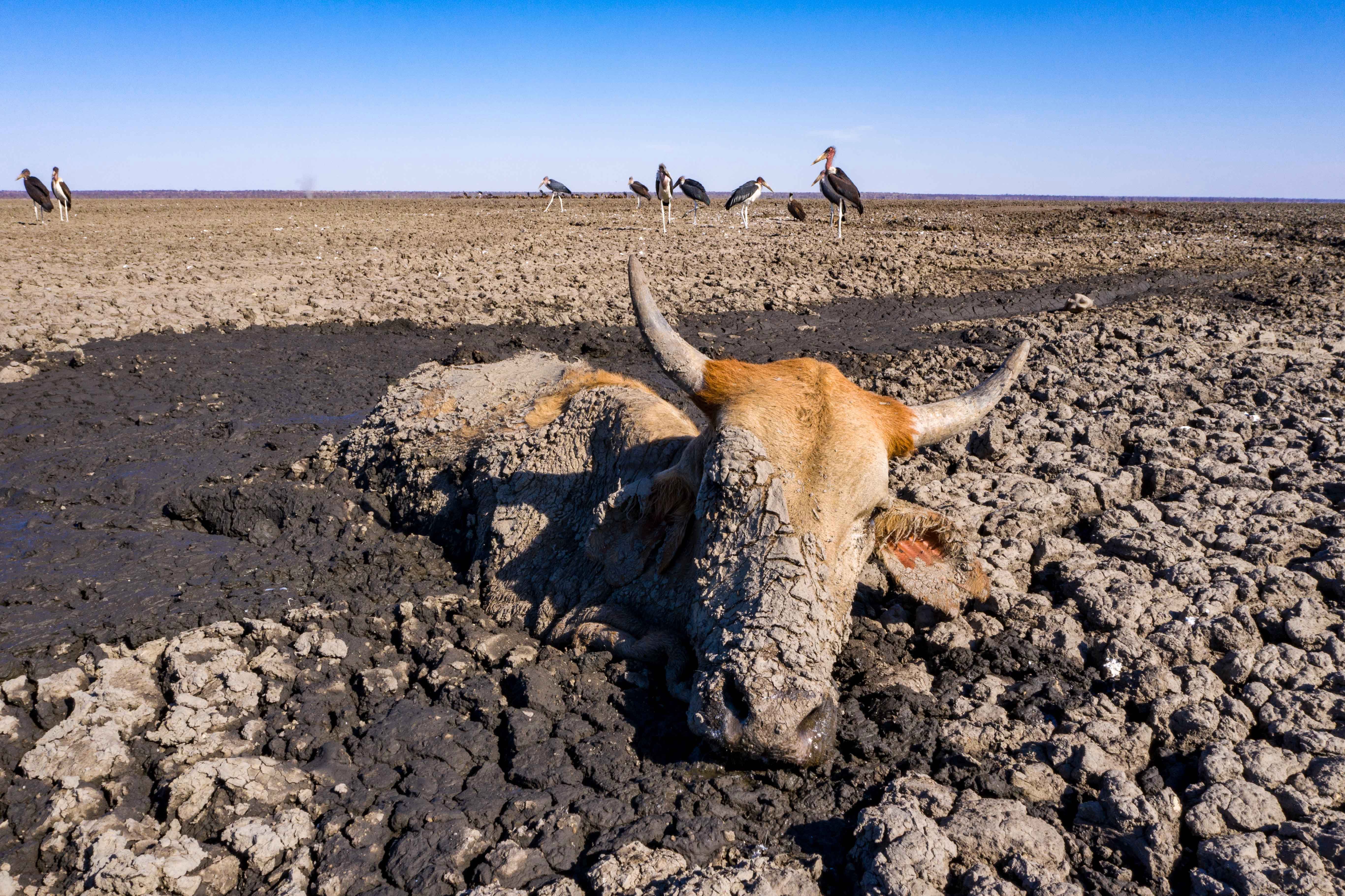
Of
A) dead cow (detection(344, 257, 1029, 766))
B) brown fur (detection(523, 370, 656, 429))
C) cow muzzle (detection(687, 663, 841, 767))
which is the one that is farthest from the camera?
brown fur (detection(523, 370, 656, 429))

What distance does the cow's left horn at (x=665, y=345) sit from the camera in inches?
155

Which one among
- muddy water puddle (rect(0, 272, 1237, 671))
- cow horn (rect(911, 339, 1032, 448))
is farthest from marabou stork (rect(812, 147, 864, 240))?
cow horn (rect(911, 339, 1032, 448))

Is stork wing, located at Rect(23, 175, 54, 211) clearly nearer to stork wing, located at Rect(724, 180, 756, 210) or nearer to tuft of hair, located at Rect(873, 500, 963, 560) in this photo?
stork wing, located at Rect(724, 180, 756, 210)

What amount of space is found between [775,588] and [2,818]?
289 centimetres

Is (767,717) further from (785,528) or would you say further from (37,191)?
(37,191)

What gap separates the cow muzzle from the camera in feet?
9.00

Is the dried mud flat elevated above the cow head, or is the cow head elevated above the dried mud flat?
the cow head

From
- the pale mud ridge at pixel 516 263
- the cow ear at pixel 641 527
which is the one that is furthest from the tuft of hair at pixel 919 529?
the pale mud ridge at pixel 516 263

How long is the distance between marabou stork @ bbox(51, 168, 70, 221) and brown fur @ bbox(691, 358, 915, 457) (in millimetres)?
32973

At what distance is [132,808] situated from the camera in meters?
3.00

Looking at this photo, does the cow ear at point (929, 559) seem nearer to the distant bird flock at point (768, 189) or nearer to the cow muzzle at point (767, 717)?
the cow muzzle at point (767, 717)

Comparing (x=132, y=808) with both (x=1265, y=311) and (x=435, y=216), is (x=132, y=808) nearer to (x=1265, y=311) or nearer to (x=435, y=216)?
(x=1265, y=311)

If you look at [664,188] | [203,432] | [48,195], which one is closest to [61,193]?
[48,195]

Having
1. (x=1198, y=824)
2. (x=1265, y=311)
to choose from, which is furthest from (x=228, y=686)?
(x=1265, y=311)
